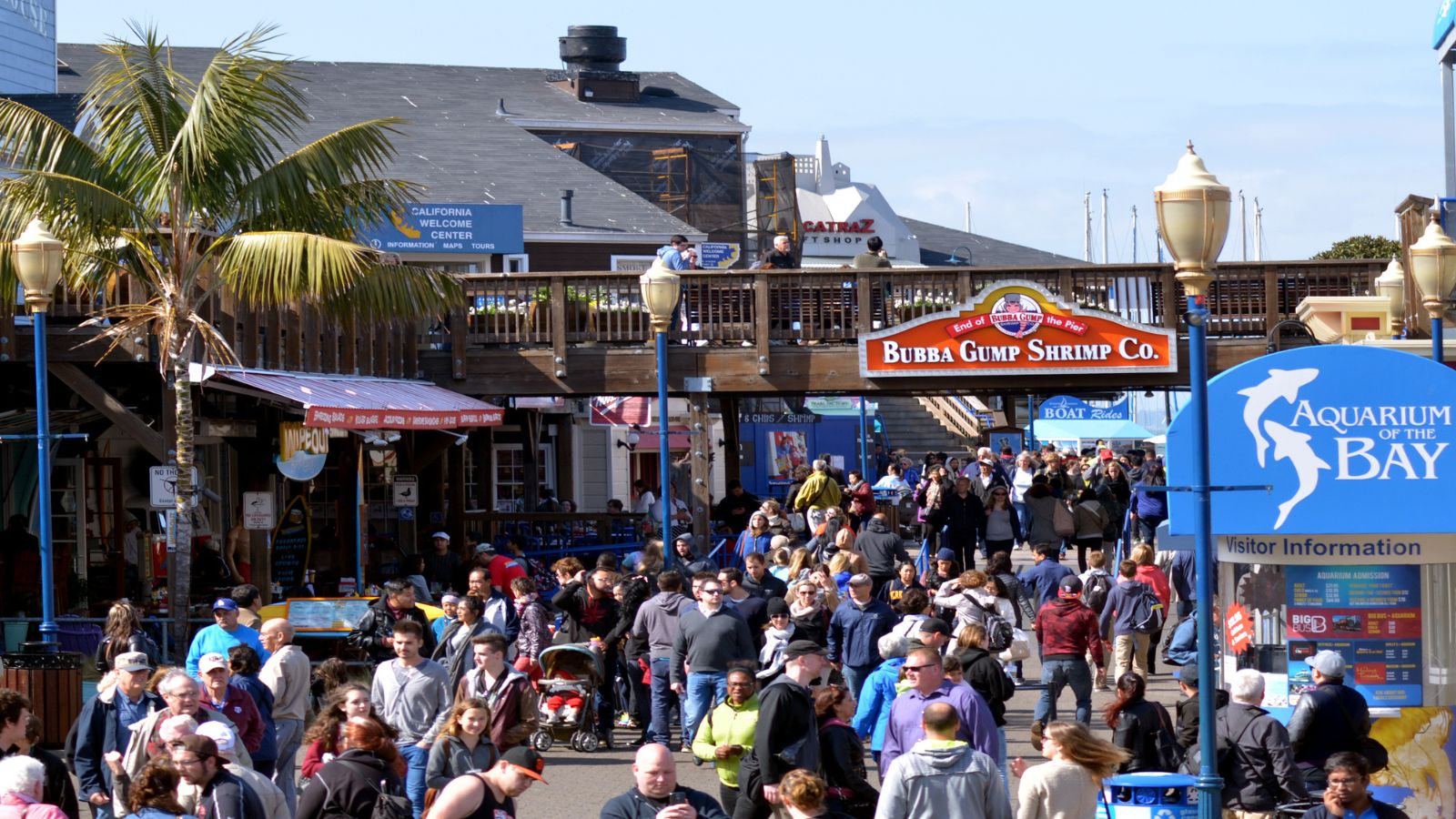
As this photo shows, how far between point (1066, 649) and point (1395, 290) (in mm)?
7717

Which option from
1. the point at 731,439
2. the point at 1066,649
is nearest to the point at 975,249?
the point at 731,439

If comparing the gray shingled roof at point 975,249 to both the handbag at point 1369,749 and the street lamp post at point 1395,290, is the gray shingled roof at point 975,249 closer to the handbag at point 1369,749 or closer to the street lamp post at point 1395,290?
the street lamp post at point 1395,290

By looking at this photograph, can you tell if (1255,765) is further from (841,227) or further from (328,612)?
(841,227)

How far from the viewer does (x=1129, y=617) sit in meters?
18.0

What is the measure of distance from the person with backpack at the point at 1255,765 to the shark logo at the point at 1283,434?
5.52 feet

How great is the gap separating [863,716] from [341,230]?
902 centimetres

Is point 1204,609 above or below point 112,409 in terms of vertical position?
below

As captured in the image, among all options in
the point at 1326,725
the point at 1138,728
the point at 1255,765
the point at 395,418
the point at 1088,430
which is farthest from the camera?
the point at 1088,430

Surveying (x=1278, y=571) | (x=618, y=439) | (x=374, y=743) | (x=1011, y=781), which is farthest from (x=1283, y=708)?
(x=618, y=439)

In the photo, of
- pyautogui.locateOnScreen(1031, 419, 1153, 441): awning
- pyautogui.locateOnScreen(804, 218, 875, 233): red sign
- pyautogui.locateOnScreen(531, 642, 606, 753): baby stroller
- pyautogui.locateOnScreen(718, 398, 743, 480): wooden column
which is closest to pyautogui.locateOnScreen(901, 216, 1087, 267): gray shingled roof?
pyautogui.locateOnScreen(804, 218, 875, 233): red sign

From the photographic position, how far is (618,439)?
40250 millimetres

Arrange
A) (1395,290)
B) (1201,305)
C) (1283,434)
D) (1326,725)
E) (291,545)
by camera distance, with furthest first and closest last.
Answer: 1. (291,545)
2. (1395,290)
3. (1283,434)
4. (1326,725)
5. (1201,305)

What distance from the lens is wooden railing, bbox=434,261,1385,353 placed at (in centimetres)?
2488

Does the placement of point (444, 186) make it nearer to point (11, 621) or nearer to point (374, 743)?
point (11, 621)
